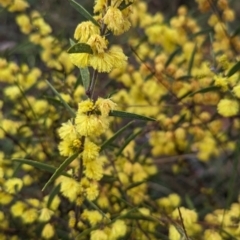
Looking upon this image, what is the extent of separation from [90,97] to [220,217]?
491 mm

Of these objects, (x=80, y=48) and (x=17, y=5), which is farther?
(x=17, y=5)

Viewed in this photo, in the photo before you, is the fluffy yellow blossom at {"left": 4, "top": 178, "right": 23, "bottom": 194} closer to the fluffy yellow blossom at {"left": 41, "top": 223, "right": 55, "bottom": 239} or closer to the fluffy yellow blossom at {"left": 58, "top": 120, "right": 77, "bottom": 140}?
the fluffy yellow blossom at {"left": 41, "top": 223, "right": 55, "bottom": 239}

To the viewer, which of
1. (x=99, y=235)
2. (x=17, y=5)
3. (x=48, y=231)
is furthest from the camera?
(x=17, y=5)

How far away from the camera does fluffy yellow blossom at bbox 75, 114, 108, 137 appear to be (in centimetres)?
86

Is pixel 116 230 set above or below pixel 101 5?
below

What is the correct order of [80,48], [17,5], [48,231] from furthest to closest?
[17,5] → [48,231] → [80,48]

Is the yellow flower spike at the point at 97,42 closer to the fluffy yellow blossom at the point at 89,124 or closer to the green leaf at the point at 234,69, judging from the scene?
the fluffy yellow blossom at the point at 89,124

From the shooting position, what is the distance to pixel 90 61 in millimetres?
850

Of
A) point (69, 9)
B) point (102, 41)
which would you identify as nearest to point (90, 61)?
point (102, 41)

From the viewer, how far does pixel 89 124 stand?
860 millimetres

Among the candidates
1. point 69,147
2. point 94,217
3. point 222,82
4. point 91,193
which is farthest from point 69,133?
point 222,82

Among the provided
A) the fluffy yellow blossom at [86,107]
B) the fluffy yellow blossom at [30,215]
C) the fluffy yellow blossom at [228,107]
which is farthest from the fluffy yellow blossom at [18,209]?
the fluffy yellow blossom at [228,107]

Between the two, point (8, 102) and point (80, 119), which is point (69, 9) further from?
point (80, 119)

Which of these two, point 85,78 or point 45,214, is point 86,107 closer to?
point 85,78
